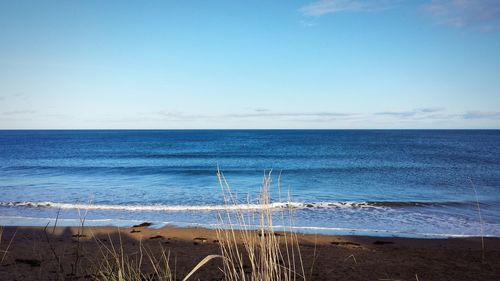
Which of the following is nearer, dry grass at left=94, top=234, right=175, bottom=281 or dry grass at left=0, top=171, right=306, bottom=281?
dry grass at left=0, top=171, right=306, bottom=281

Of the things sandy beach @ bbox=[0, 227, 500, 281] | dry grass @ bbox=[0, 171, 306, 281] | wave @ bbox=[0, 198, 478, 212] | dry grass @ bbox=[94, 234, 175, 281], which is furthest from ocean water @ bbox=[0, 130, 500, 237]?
dry grass @ bbox=[94, 234, 175, 281]

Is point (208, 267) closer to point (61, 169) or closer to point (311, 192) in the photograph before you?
point (311, 192)

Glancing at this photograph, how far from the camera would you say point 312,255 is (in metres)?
8.46

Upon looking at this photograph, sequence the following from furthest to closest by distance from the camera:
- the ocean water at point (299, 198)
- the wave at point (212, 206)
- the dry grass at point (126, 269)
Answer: the wave at point (212, 206)
the ocean water at point (299, 198)
the dry grass at point (126, 269)

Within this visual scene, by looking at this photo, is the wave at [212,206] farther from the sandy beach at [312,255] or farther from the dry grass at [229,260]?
the dry grass at [229,260]

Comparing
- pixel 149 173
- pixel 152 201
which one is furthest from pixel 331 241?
pixel 149 173

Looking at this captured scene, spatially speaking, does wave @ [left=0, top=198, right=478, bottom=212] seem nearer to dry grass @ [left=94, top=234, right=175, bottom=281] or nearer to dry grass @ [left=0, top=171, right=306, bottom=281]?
dry grass @ [left=0, top=171, right=306, bottom=281]

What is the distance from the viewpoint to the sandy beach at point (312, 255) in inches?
265

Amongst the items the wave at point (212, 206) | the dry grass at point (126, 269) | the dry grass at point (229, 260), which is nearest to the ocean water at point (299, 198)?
the wave at point (212, 206)

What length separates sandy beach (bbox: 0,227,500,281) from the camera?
6723mm

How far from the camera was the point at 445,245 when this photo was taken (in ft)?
A: 31.8

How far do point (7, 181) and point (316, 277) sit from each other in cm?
2403

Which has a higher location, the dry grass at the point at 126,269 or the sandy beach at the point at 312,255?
the dry grass at the point at 126,269

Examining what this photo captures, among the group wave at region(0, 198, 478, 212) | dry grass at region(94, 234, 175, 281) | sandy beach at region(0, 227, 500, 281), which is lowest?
wave at region(0, 198, 478, 212)
